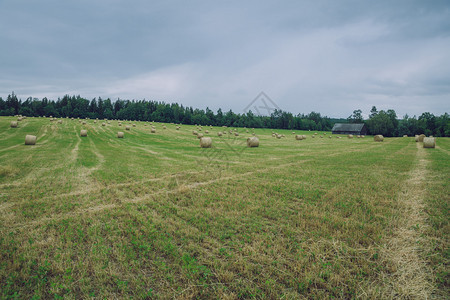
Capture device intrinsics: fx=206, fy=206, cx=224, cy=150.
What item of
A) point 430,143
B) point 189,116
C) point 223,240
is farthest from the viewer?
point 189,116

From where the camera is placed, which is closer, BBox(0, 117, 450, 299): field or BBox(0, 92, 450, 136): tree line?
BBox(0, 117, 450, 299): field

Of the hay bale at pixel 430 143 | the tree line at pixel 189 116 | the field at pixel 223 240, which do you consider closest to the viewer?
the field at pixel 223 240

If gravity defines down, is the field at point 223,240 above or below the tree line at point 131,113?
below

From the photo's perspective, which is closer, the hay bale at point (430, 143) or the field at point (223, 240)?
the field at point (223, 240)

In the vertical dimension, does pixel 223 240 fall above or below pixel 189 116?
below

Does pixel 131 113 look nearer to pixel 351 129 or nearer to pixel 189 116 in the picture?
pixel 189 116

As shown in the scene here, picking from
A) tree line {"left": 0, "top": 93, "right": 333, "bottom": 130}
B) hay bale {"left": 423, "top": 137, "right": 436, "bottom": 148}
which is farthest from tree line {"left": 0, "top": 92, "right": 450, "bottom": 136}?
hay bale {"left": 423, "top": 137, "right": 436, "bottom": 148}

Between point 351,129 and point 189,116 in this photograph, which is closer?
point 351,129

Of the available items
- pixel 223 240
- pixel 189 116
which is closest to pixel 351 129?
pixel 189 116

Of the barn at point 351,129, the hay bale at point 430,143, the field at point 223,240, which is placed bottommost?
the field at point 223,240

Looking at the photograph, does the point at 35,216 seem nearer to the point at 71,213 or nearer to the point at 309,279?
the point at 71,213

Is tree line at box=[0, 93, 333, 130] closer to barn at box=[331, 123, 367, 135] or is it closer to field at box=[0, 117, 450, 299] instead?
barn at box=[331, 123, 367, 135]

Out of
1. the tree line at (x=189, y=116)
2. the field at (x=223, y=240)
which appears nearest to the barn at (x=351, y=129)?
the tree line at (x=189, y=116)

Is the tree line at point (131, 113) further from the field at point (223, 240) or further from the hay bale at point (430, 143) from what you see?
the field at point (223, 240)
